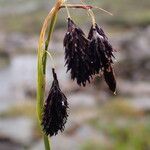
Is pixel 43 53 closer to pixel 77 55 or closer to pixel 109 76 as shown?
pixel 77 55

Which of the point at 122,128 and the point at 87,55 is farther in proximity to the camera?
the point at 122,128

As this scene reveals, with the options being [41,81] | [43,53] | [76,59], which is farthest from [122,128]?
[76,59]

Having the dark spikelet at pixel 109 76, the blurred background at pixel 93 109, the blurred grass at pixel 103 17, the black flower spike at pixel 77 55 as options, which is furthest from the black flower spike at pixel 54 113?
the blurred grass at pixel 103 17

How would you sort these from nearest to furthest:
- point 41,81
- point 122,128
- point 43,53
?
1. point 43,53
2. point 41,81
3. point 122,128

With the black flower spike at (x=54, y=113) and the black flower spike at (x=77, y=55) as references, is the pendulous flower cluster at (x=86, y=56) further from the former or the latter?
the black flower spike at (x=54, y=113)

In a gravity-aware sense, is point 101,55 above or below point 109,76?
above

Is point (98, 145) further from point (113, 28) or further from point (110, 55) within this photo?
point (113, 28)

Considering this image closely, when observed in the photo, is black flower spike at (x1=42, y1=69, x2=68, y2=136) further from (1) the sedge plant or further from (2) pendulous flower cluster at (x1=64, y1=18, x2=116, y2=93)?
(2) pendulous flower cluster at (x1=64, y1=18, x2=116, y2=93)
